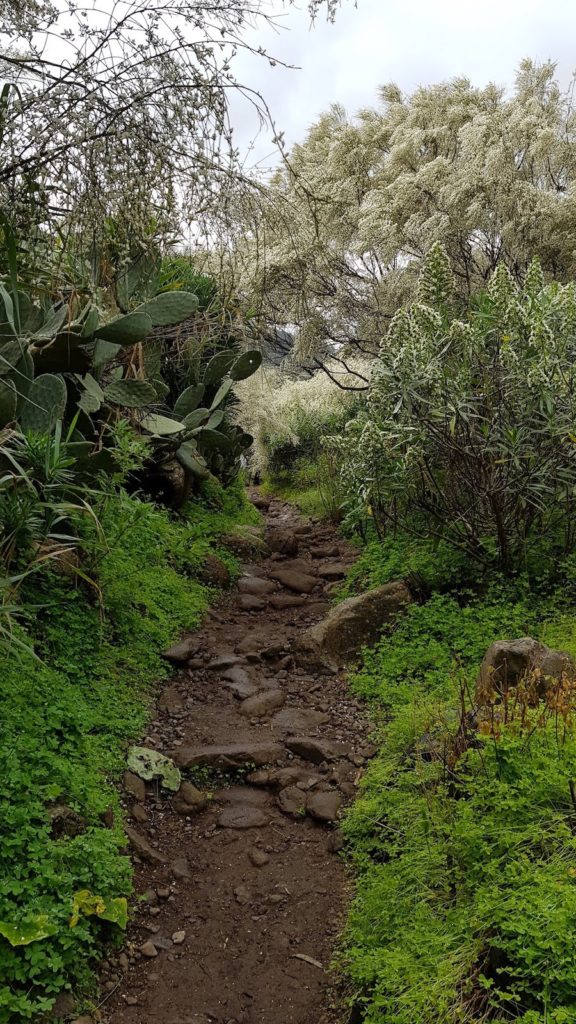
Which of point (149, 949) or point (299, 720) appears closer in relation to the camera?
point (149, 949)

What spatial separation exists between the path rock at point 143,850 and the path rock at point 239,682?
150cm

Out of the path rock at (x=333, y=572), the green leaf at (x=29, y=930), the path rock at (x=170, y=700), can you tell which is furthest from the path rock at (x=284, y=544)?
the green leaf at (x=29, y=930)

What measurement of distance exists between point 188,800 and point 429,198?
1012cm

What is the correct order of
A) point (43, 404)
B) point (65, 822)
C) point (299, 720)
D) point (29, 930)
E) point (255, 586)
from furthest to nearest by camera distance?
point (255, 586), point (299, 720), point (43, 404), point (65, 822), point (29, 930)

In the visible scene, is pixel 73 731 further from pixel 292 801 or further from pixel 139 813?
pixel 292 801

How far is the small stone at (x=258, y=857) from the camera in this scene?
3186 mm

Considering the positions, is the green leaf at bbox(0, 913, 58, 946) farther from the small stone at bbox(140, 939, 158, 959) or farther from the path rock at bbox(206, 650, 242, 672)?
the path rock at bbox(206, 650, 242, 672)

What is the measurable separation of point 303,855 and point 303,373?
46.7ft

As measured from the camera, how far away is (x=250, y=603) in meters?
6.11

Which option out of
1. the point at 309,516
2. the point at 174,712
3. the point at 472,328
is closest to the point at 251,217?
the point at 472,328

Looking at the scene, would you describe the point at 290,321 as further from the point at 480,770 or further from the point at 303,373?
the point at 480,770

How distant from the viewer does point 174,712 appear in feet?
14.0

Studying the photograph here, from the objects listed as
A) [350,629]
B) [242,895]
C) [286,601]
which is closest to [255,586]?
[286,601]

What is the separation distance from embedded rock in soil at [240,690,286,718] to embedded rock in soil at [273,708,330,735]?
0.09 meters
